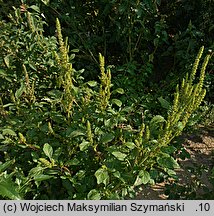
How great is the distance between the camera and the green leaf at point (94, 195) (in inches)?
78.6

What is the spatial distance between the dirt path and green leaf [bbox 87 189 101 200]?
2.40ft

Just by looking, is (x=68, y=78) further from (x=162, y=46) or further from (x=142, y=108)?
(x=162, y=46)

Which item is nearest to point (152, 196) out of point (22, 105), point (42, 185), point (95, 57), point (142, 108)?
point (142, 108)

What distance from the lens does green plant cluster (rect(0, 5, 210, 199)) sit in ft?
6.25

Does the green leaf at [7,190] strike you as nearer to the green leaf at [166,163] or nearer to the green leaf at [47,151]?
the green leaf at [47,151]

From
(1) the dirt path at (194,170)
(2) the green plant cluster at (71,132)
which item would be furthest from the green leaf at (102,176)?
(1) the dirt path at (194,170)

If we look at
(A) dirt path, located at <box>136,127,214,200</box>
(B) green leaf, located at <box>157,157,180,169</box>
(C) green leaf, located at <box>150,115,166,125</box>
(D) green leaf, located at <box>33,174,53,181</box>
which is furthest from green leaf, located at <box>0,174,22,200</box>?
(A) dirt path, located at <box>136,127,214,200</box>

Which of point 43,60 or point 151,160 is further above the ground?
point 43,60

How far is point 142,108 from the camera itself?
290cm

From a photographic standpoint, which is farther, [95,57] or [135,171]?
[95,57]

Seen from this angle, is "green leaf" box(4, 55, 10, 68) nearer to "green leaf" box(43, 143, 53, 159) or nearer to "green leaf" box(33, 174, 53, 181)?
"green leaf" box(43, 143, 53, 159)

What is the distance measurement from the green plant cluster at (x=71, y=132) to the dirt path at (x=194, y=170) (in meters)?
0.43

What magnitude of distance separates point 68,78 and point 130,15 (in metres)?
1.32

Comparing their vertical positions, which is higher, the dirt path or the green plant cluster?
the green plant cluster
